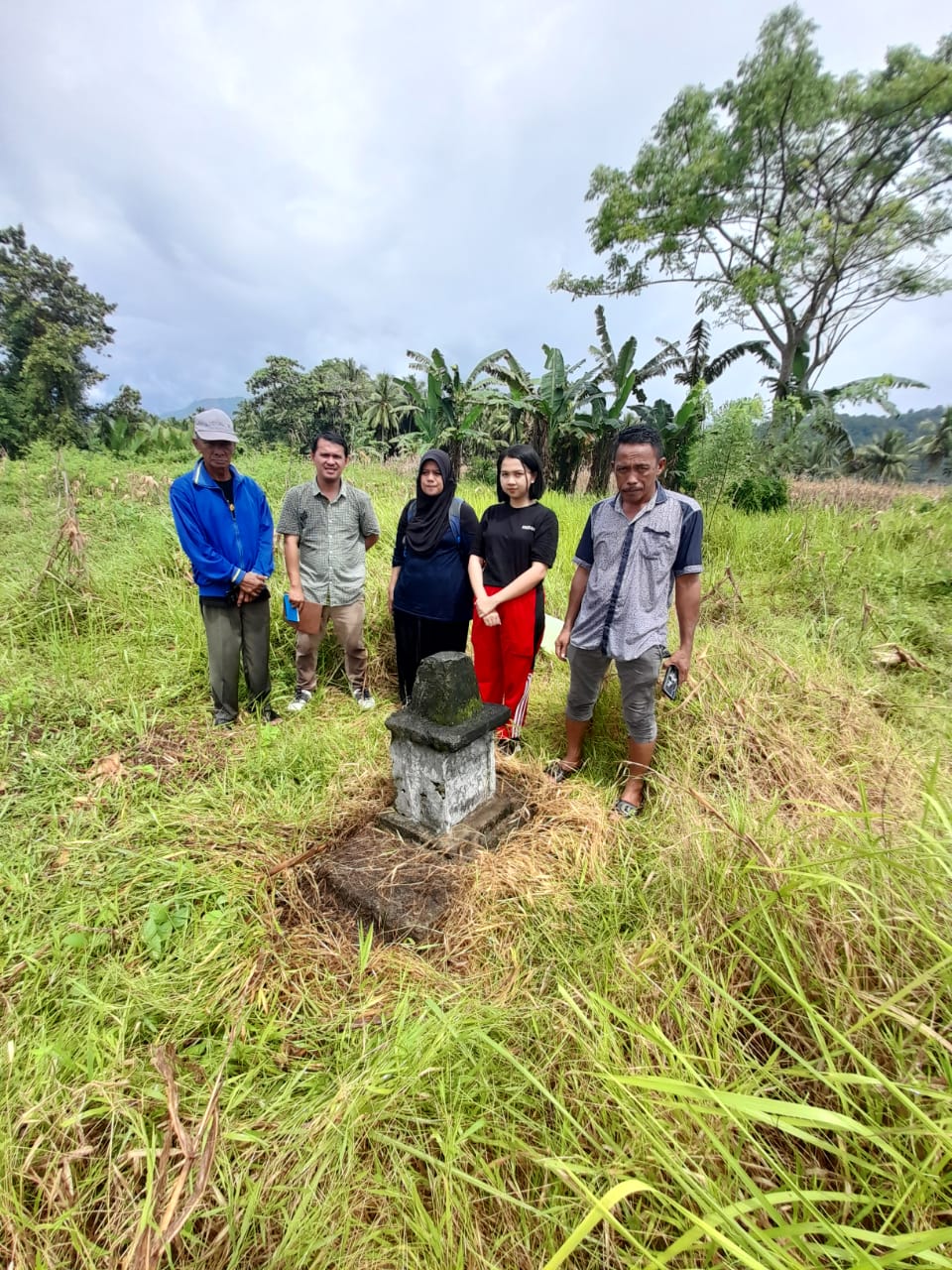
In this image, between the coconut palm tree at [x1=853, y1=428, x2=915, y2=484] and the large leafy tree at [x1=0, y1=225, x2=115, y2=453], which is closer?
the large leafy tree at [x1=0, y1=225, x2=115, y2=453]

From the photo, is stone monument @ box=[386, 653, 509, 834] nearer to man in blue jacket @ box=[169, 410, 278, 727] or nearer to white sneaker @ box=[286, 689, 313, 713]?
white sneaker @ box=[286, 689, 313, 713]

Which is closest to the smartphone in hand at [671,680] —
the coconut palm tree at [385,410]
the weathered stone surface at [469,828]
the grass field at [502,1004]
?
the grass field at [502,1004]

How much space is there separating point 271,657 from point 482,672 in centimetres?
161

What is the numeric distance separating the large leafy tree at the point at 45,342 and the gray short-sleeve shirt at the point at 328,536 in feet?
70.3

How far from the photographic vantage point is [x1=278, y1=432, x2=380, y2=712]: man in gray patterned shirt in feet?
9.54

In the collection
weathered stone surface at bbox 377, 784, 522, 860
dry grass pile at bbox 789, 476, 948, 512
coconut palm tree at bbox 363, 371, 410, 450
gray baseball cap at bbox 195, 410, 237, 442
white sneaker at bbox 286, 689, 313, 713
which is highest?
coconut palm tree at bbox 363, 371, 410, 450

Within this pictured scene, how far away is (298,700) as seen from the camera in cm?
315

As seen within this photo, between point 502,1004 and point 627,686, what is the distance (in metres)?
1.29

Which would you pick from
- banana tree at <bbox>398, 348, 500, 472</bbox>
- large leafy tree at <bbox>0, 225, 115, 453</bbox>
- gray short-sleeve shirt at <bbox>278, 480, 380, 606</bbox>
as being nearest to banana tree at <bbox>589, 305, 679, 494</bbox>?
banana tree at <bbox>398, 348, 500, 472</bbox>

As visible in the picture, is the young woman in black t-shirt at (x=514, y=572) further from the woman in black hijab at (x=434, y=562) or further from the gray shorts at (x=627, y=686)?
the gray shorts at (x=627, y=686)

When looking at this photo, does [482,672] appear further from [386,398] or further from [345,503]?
[386,398]

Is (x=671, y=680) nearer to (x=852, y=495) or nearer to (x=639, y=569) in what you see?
(x=639, y=569)

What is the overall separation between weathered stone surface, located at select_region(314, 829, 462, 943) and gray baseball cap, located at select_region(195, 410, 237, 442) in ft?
6.65

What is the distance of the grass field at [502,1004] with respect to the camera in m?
0.93
